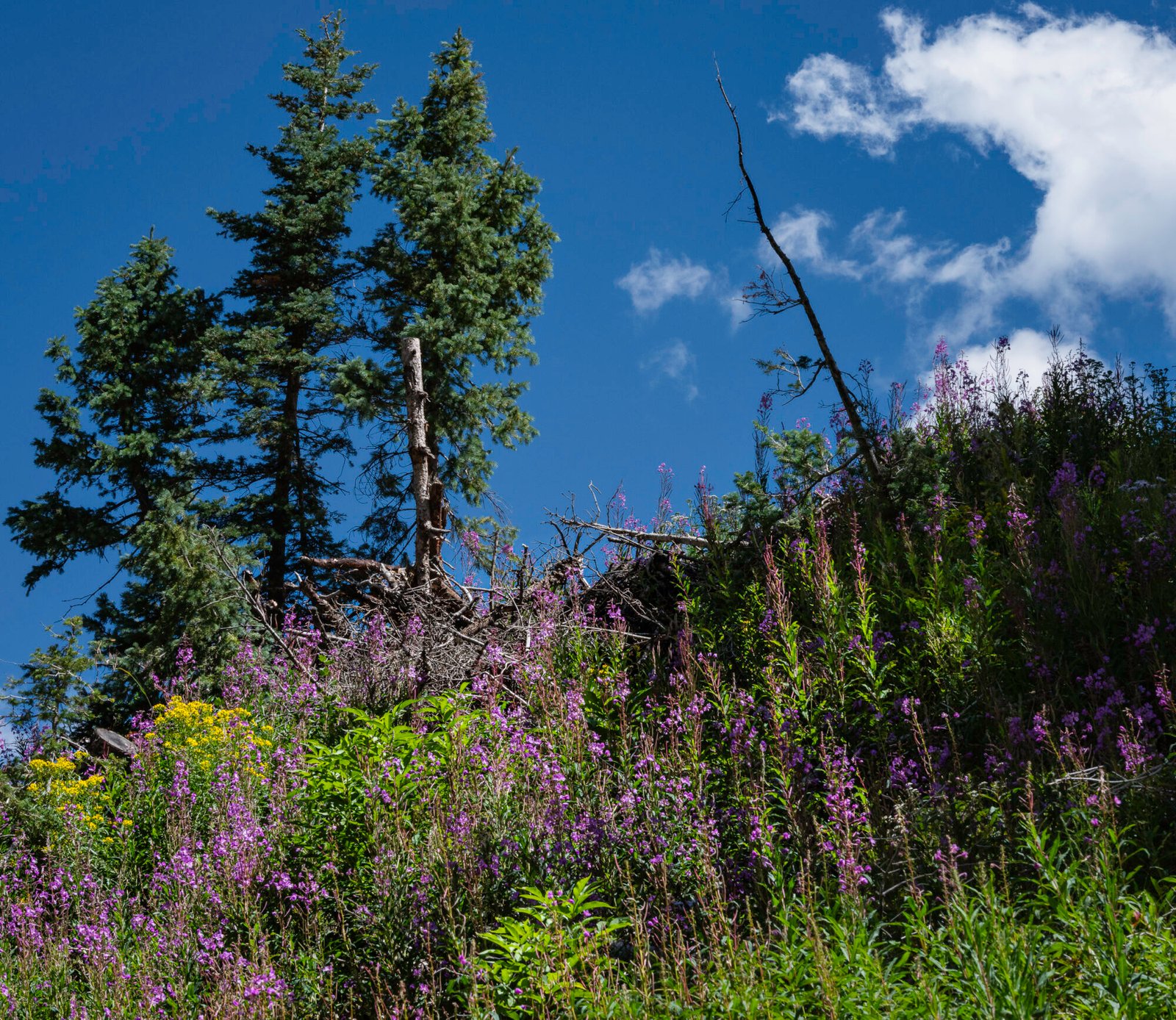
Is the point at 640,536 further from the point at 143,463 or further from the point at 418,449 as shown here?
the point at 143,463

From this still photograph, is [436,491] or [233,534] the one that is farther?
[233,534]

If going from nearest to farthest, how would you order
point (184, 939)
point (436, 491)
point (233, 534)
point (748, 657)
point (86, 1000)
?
point (184, 939) → point (86, 1000) → point (748, 657) → point (436, 491) → point (233, 534)

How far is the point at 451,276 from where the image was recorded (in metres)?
17.9

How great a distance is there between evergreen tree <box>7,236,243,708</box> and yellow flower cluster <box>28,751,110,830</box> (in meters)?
5.39

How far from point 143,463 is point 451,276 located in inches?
272

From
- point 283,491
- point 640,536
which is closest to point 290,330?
point 283,491

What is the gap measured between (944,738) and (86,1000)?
5.14m

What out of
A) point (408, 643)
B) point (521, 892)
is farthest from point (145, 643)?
point (521, 892)

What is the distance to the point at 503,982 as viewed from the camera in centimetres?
367

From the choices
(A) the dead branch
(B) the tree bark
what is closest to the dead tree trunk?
(A) the dead branch

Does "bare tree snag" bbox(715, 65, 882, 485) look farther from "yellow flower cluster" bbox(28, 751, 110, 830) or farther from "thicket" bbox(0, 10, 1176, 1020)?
"yellow flower cluster" bbox(28, 751, 110, 830)

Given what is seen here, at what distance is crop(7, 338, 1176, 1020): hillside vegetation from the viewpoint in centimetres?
347

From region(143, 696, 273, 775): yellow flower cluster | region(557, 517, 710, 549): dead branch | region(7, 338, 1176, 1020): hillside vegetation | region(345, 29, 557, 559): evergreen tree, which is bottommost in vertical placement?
region(7, 338, 1176, 1020): hillside vegetation

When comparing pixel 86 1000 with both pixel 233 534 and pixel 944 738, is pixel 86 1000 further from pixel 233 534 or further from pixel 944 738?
pixel 233 534
